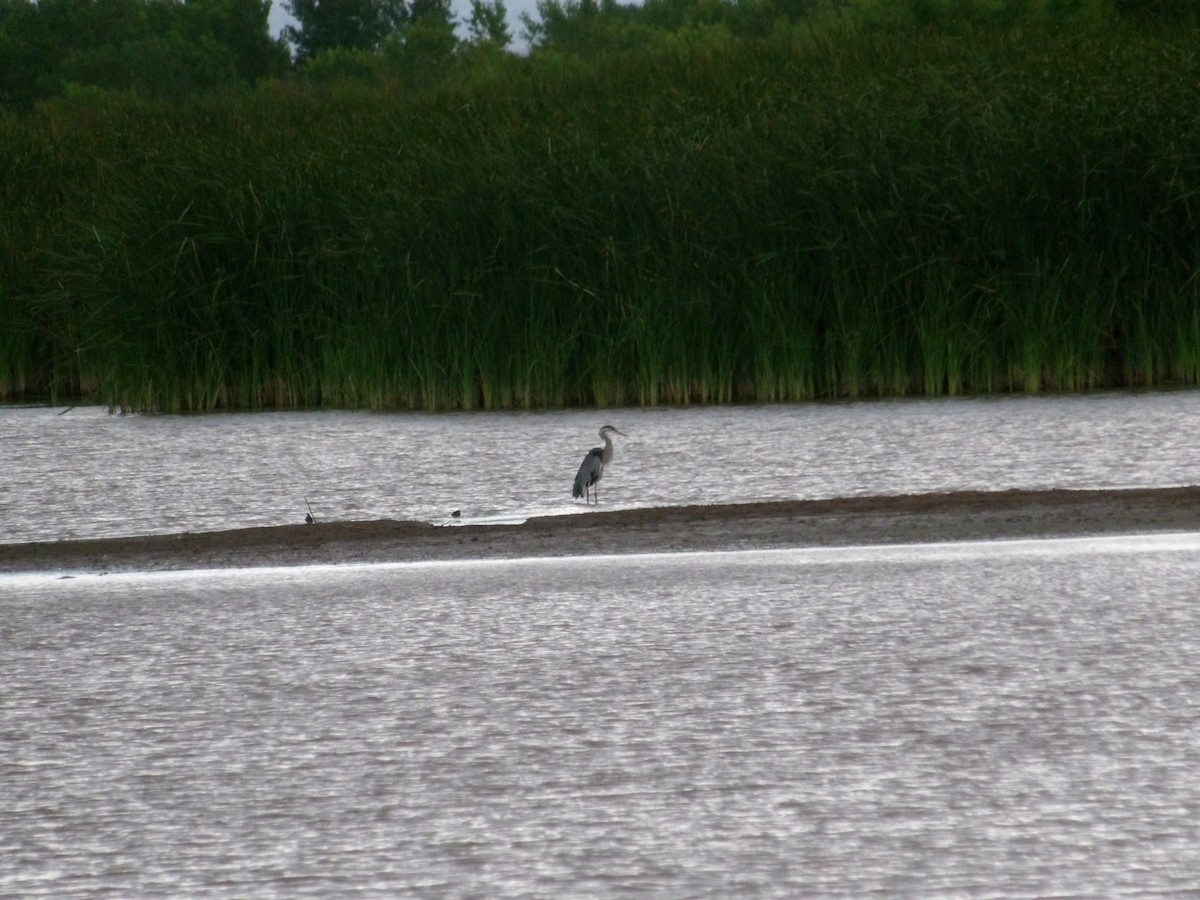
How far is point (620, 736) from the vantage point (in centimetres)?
372

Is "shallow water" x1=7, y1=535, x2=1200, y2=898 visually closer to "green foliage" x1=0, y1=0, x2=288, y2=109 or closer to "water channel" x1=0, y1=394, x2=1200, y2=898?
"water channel" x1=0, y1=394, x2=1200, y2=898

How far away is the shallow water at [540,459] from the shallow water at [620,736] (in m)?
2.55

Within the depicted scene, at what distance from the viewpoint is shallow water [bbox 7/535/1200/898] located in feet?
9.36

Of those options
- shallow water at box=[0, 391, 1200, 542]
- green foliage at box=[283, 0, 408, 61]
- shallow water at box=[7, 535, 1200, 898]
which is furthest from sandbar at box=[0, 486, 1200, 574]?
green foliage at box=[283, 0, 408, 61]

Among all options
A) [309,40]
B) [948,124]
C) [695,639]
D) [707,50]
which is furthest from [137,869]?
[309,40]

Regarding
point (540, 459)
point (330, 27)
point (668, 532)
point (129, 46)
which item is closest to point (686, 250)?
point (540, 459)

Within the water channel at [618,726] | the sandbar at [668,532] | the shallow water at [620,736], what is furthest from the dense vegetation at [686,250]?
the shallow water at [620,736]

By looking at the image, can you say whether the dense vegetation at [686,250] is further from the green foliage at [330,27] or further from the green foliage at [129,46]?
the green foliage at [330,27]

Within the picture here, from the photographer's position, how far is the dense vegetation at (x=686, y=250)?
12938mm

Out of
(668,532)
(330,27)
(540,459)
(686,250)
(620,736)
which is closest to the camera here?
(620,736)

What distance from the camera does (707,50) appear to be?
20.9 m

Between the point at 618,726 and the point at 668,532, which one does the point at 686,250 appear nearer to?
the point at 668,532

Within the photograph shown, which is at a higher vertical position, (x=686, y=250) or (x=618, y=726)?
(x=686, y=250)

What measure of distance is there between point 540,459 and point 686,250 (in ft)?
11.4
